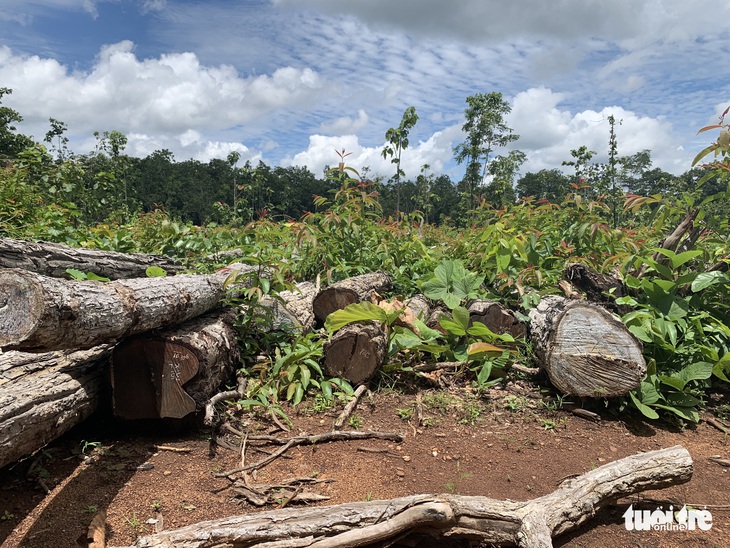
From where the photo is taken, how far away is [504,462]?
8.61 ft

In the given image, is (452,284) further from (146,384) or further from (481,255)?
(146,384)

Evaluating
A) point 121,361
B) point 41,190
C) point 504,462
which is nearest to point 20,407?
point 121,361

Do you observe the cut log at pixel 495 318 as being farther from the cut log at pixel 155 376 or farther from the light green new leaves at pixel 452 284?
the cut log at pixel 155 376

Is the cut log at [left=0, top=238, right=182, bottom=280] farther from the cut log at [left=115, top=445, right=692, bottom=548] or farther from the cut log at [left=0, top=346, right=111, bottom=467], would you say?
the cut log at [left=115, top=445, right=692, bottom=548]

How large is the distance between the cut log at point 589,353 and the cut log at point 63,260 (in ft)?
14.0

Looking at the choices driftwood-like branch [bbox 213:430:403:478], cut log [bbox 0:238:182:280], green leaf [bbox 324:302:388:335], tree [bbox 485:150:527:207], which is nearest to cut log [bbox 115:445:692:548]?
driftwood-like branch [bbox 213:430:403:478]

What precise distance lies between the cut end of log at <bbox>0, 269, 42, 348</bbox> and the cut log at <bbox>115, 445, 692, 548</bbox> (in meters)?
0.94

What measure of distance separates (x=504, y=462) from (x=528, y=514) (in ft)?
2.55

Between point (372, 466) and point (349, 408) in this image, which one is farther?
point (349, 408)

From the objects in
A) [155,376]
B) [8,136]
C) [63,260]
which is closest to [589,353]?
[155,376]

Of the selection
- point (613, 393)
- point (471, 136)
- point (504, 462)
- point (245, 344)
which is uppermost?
point (471, 136)

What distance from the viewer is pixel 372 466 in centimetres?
257

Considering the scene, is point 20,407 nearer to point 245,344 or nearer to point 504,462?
point 245,344

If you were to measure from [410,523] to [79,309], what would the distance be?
172cm
